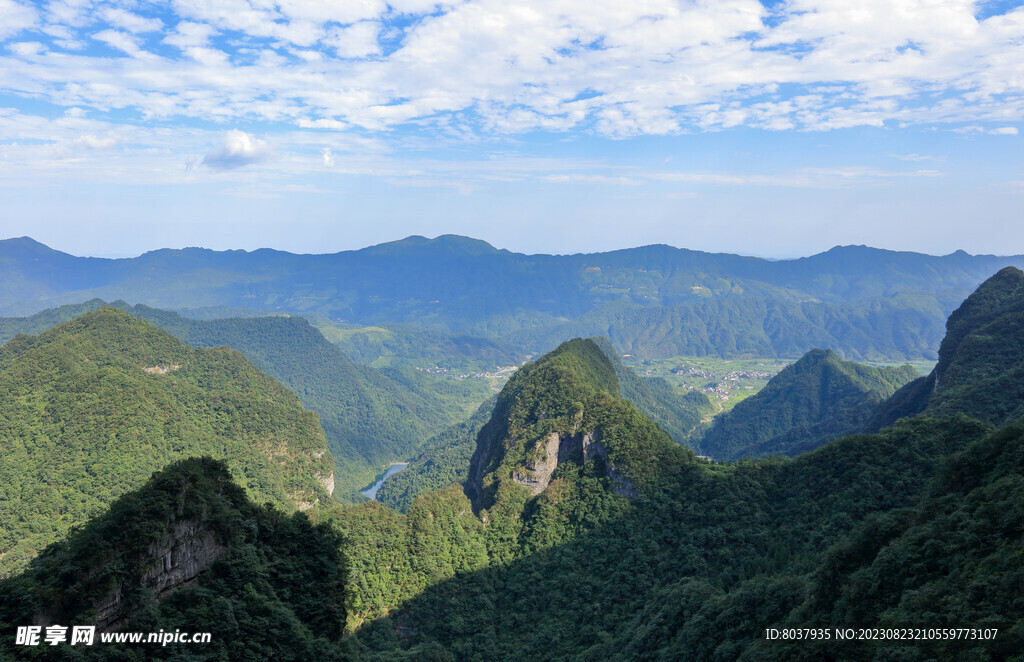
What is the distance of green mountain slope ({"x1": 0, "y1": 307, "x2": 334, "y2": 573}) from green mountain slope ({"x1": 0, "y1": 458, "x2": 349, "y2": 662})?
5377 centimetres

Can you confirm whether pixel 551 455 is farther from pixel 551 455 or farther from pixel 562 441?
pixel 562 441

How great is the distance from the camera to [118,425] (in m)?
94.3

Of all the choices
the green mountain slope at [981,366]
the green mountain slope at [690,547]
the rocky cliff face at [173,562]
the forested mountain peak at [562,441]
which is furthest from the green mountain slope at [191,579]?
the green mountain slope at [981,366]

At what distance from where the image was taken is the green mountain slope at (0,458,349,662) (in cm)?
2625

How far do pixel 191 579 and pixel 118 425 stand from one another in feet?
250

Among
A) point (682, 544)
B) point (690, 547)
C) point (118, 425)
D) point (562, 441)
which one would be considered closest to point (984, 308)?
point (562, 441)

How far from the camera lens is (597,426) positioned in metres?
83.2

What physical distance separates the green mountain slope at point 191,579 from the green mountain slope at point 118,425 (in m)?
53.8

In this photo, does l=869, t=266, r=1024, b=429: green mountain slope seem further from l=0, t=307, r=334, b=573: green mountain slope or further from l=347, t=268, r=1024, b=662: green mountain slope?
A: l=0, t=307, r=334, b=573: green mountain slope

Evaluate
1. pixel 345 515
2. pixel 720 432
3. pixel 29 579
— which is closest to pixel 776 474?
pixel 345 515

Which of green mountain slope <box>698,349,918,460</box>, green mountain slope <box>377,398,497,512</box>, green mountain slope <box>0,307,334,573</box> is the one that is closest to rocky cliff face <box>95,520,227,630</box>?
green mountain slope <box>0,307,334,573</box>

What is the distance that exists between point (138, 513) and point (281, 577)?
952cm

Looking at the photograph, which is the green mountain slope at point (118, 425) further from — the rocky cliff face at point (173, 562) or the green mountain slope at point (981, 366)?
the green mountain slope at point (981, 366)

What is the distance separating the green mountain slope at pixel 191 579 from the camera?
26250mm
